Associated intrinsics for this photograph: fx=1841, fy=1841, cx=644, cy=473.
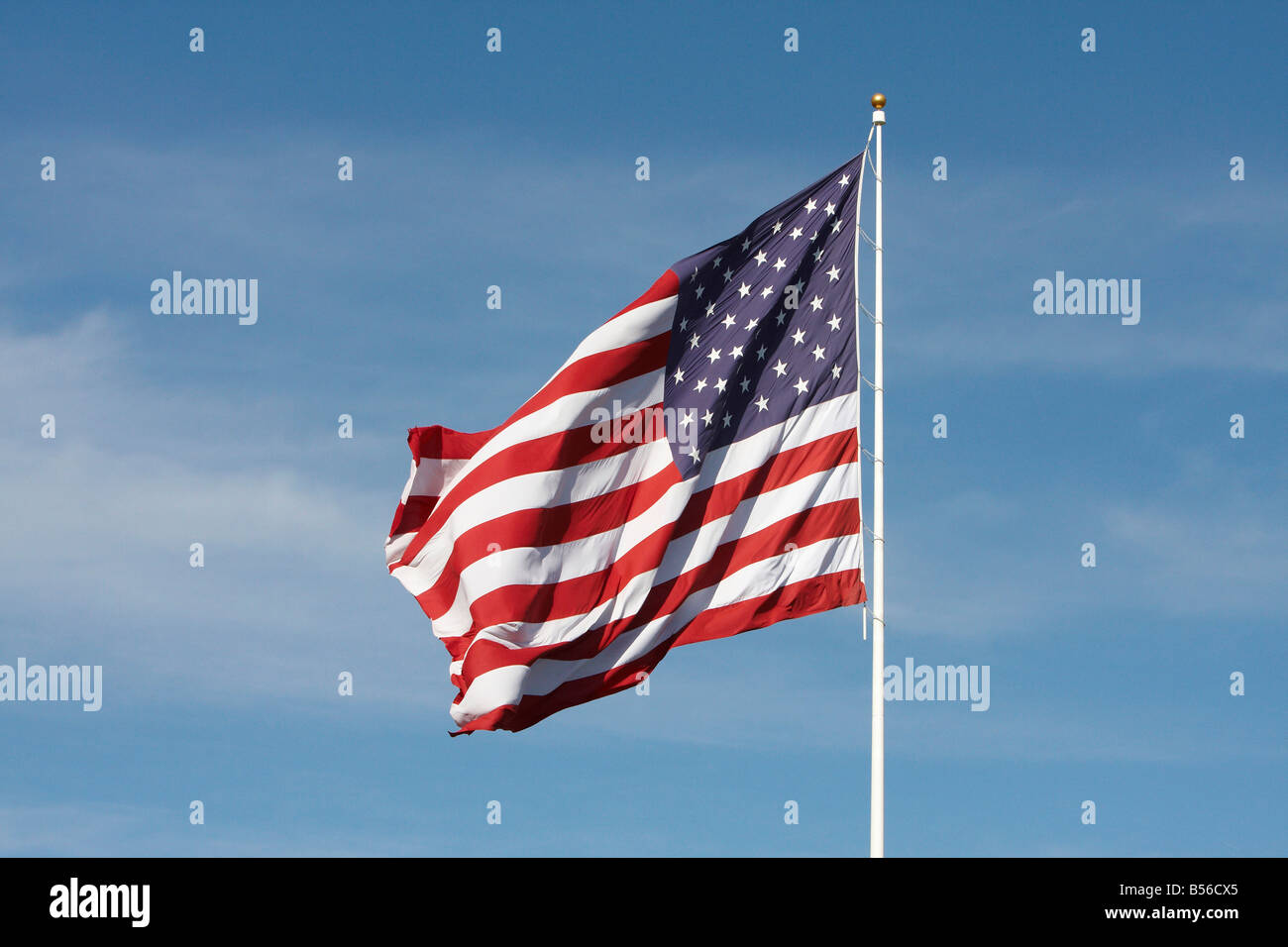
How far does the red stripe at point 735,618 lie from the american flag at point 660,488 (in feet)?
0.11

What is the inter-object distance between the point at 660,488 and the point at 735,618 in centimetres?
226

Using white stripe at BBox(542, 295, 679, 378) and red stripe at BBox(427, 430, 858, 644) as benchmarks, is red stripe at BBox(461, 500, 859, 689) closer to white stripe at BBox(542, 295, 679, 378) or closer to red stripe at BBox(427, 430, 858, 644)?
red stripe at BBox(427, 430, 858, 644)

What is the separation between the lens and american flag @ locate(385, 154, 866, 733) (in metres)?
27.2

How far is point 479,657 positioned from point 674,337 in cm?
580

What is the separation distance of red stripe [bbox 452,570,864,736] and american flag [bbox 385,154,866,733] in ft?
0.11

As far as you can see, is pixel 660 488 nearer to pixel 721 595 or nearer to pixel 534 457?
pixel 721 595

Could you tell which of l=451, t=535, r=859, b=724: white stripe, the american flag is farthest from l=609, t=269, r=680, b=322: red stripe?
l=451, t=535, r=859, b=724: white stripe

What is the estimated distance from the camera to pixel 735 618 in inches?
1070

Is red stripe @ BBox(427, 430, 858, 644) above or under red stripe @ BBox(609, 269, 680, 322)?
under
